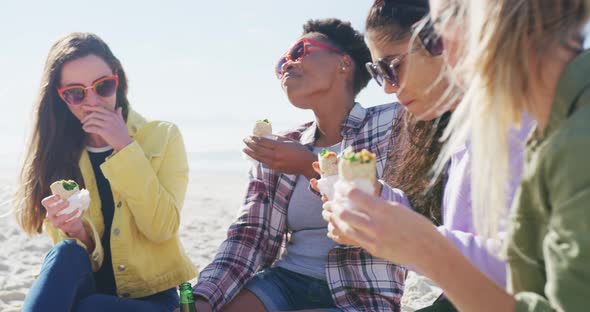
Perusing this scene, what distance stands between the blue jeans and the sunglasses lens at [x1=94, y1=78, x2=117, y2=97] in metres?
0.97

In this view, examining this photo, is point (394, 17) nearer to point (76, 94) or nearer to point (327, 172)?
point (327, 172)

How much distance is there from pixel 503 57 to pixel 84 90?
9.62 feet

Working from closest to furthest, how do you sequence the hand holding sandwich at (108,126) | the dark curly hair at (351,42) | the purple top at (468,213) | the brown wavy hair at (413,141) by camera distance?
1. the purple top at (468,213)
2. the brown wavy hair at (413,141)
3. the hand holding sandwich at (108,126)
4. the dark curly hair at (351,42)

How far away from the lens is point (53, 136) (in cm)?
418

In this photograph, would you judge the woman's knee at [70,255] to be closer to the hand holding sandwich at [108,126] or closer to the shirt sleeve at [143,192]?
the shirt sleeve at [143,192]

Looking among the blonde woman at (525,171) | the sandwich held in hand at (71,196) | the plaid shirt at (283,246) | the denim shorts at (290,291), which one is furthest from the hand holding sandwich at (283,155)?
the blonde woman at (525,171)

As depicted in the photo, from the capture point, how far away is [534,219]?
1.77 meters

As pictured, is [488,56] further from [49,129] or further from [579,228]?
[49,129]

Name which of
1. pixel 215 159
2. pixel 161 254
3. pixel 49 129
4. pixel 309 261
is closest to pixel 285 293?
pixel 309 261

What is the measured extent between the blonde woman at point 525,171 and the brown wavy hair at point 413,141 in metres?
1.15

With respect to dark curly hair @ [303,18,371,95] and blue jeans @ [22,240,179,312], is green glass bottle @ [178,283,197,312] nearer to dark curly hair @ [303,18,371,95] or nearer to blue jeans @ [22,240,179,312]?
blue jeans @ [22,240,179,312]

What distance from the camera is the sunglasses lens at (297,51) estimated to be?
3.97 meters

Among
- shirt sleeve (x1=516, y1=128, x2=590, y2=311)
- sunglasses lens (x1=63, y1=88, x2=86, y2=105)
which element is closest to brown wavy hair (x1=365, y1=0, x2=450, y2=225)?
shirt sleeve (x1=516, y1=128, x2=590, y2=311)

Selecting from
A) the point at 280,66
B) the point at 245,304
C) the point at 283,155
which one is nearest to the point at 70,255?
the point at 245,304
